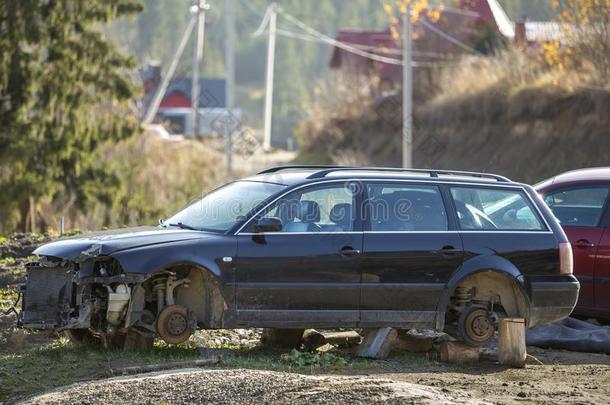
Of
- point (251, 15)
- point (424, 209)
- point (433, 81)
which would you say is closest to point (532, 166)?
point (433, 81)

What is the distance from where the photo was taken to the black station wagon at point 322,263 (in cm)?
966

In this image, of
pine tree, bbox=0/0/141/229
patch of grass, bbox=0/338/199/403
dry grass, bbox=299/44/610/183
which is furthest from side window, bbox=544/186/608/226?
pine tree, bbox=0/0/141/229

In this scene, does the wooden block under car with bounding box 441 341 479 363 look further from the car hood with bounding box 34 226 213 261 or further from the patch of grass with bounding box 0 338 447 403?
the car hood with bounding box 34 226 213 261

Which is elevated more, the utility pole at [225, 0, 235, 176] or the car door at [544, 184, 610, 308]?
the utility pole at [225, 0, 235, 176]

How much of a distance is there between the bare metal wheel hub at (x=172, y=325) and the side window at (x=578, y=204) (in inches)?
200

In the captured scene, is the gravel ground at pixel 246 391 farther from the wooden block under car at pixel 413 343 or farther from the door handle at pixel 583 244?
the door handle at pixel 583 244

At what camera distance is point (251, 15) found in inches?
5251

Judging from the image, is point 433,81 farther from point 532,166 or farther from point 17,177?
point 17,177

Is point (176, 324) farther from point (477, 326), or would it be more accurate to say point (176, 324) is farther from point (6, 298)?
point (6, 298)

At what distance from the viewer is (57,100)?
31156mm

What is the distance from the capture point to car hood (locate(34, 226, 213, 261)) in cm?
954

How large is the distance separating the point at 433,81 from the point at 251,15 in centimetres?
9098

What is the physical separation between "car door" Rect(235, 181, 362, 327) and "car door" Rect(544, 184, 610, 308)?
3.34 metres

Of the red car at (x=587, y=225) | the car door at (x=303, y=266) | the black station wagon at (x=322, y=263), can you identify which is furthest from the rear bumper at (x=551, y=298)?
the car door at (x=303, y=266)
